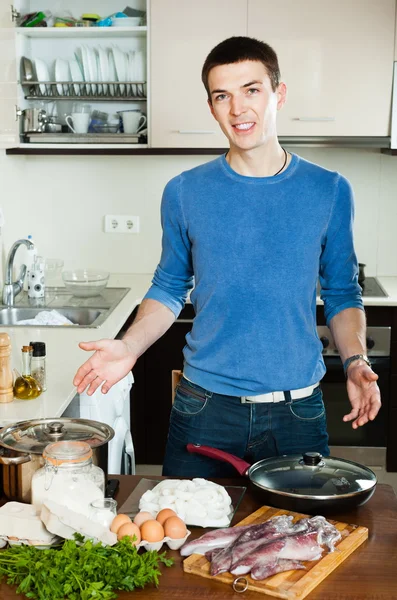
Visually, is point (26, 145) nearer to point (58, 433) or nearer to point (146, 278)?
point (146, 278)

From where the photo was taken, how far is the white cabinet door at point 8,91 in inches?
130

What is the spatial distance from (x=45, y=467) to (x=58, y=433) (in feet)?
0.54

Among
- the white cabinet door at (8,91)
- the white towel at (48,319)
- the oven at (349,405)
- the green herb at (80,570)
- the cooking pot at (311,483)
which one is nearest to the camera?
the green herb at (80,570)

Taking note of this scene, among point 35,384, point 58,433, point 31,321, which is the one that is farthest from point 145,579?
point 31,321

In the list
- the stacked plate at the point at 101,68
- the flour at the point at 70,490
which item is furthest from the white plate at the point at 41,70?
the flour at the point at 70,490

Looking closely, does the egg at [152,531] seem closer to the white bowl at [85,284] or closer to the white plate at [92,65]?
the white bowl at [85,284]

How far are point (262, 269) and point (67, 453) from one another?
2.30ft

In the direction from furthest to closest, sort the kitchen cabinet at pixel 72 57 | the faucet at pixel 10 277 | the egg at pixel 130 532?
the kitchen cabinet at pixel 72 57 → the faucet at pixel 10 277 → the egg at pixel 130 532

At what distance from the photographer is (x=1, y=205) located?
3.65 meters

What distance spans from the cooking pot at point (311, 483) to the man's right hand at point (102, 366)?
306 millimetres

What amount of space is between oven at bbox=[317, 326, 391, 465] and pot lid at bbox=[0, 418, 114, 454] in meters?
2.11

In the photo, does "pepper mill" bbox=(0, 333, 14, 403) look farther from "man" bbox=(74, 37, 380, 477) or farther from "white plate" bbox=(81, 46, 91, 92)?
"white plate" bbox=(81, 46, 91, 92)

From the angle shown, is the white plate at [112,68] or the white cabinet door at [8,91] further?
the white plate at [112,68]

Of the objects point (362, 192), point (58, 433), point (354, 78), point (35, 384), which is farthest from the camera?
point (362, 192)
